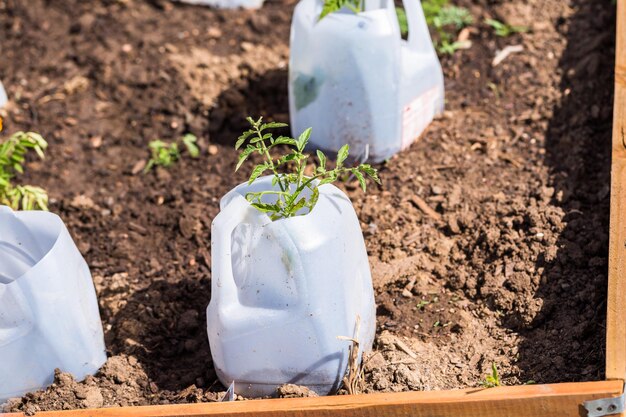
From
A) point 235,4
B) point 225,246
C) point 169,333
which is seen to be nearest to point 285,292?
point 225,246

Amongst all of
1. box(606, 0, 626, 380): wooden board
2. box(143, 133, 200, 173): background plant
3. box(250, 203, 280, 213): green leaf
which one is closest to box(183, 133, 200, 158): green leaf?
box(143, 133, 200, 173): background plant

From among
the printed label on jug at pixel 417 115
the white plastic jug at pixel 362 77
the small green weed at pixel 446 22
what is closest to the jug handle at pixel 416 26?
the white plastic jug at pixel 362 77

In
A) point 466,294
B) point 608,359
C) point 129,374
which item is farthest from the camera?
point 466,294

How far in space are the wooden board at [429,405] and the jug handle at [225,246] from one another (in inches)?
12.1

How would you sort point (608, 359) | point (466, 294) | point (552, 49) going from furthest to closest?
point (552, 49) → point (466, 294) → point (608, 359)

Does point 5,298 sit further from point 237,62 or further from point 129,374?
point 237,62

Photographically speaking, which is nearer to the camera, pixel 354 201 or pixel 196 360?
pixel 196 360

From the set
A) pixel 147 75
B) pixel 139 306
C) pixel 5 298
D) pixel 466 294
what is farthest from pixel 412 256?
pixel 147 75

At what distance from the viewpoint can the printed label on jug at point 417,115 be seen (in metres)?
3.65

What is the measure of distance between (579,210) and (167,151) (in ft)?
5.52

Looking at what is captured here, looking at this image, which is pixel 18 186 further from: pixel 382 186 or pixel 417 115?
pixel 417 115

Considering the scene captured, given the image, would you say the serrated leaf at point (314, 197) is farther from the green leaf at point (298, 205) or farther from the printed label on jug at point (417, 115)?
the printed label on jug at point (417, 115)

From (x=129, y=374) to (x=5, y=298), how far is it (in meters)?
0.46

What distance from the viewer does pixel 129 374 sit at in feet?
9.38
